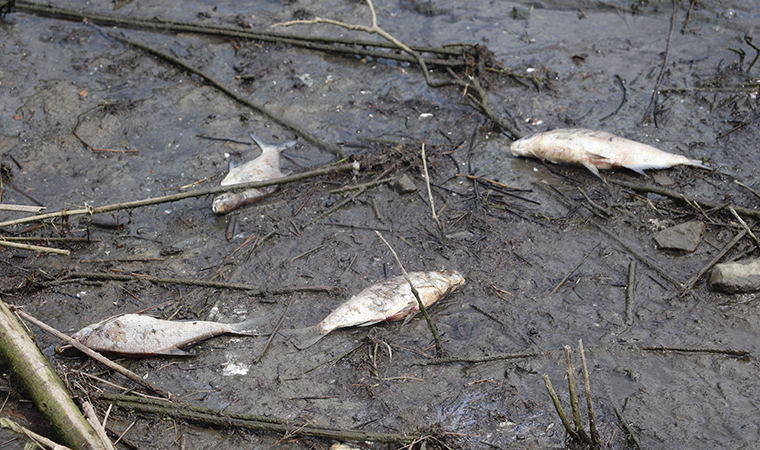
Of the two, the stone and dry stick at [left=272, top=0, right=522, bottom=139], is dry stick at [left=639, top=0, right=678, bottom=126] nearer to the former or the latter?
dry stick at [left=272, top=0, right=522, bottom=139]

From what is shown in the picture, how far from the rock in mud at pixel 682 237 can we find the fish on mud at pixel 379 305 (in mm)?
2243

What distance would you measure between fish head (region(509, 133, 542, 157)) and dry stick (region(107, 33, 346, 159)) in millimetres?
2140

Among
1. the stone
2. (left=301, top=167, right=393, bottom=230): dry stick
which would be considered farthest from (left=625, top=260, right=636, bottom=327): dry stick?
(left=301, top=167, right=393, bottom=230): dry stick

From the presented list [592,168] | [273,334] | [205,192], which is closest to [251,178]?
[205,192]

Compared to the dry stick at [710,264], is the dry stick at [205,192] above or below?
above

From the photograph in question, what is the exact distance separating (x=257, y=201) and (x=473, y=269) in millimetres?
2602

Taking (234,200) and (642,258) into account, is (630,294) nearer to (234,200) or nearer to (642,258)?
(642,258)

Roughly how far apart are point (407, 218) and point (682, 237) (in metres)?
2.80

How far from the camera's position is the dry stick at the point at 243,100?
6.31 meters

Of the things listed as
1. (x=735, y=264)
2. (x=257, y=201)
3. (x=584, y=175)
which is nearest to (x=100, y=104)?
(x=257, y=201)

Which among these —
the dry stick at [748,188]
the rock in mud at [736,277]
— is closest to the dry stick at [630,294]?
the rock in mud at [736,277]

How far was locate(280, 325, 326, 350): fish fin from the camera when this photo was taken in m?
4.19

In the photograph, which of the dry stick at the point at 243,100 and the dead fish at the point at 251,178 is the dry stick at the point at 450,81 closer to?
the dry stick at the point at 243,100

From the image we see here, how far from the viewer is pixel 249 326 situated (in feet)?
14.3
